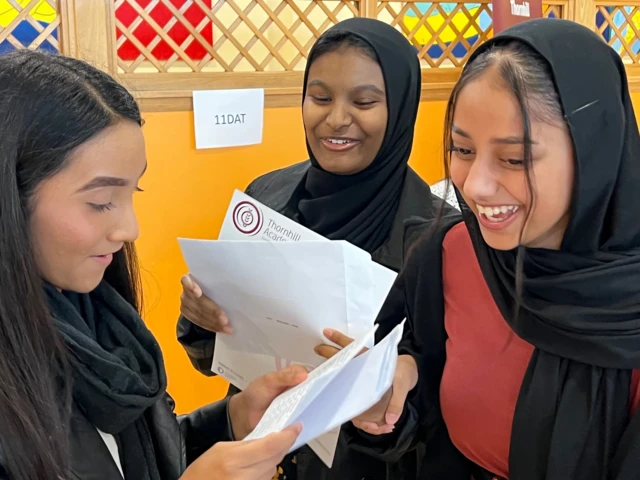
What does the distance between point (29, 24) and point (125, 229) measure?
3.52 ft

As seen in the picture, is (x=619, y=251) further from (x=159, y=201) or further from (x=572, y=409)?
(x=159, y=201)

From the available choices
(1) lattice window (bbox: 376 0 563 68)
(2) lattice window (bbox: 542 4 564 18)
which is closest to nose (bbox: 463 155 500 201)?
(1) lattice window (bbox: 376 0 563 68)

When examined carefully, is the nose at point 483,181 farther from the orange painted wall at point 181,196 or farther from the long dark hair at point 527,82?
the orange painted wall at point 181,196

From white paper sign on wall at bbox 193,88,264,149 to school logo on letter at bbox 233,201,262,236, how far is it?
866 millimetres

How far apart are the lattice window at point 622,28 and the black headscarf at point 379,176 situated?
1.39 meters

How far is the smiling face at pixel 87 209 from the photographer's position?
73 cm

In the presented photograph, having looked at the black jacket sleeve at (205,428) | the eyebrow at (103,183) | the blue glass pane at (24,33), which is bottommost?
Result: the black jacket sleeve at (205,428)

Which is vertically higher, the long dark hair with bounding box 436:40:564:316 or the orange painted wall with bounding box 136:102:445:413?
the long dark hair with bounding box 436:40:564:316

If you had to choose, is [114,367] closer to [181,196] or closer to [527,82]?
[527,82]

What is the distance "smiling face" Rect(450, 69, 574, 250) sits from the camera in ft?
2.63

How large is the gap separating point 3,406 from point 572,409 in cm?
68

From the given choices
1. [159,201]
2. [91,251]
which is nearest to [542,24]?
[91,251]

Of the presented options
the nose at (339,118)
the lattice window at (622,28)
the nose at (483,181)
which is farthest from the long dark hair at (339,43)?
the lattice window at (622,28)

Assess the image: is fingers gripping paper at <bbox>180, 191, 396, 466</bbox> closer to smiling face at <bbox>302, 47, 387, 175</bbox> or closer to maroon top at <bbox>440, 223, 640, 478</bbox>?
maroon top at <bbox>440, 223, 640, 478</bbox>
